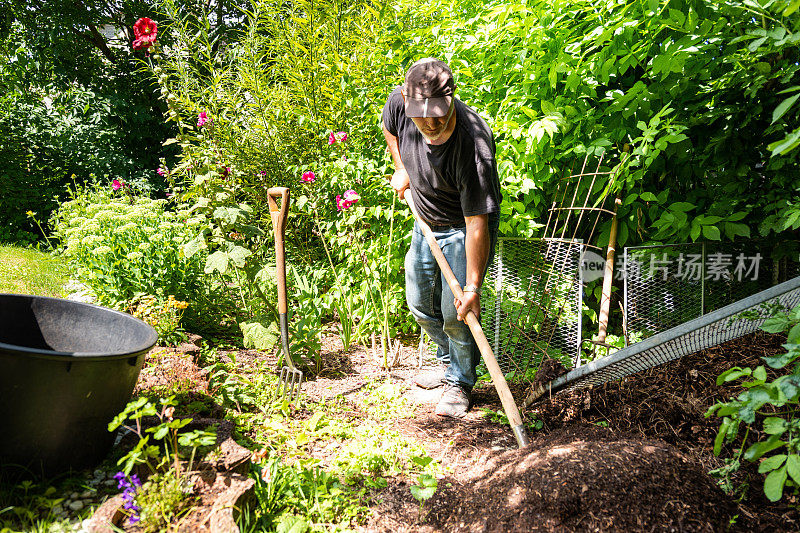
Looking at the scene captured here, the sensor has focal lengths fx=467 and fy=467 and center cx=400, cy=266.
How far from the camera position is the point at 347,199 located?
122 inches

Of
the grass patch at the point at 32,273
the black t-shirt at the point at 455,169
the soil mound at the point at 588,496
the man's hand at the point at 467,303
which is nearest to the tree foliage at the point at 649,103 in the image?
the black t-shirt at the point at 455,169

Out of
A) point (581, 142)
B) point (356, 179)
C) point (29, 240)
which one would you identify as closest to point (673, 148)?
point (581, 142)

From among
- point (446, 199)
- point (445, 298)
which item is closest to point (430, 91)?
point (446, 199)

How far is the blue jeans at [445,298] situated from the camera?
2.50 m

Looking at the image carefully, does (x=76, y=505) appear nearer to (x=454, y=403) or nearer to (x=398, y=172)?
(x=454, y=403)

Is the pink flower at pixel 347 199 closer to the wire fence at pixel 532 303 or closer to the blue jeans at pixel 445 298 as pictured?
the blue jeans at pixel 445 298

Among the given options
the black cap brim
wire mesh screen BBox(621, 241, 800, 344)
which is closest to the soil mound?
wire mesh screen BBox(621, 241, 800, 344)

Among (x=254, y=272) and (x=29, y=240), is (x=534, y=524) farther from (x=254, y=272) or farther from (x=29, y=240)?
(x=29, y=240)

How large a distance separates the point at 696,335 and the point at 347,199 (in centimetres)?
210

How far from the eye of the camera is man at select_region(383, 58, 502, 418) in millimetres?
2100

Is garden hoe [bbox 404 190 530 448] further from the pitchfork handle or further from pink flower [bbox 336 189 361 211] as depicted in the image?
pink flower [bbox 336 189 361 211]

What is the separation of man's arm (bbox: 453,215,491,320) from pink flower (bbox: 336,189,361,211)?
3.60ft

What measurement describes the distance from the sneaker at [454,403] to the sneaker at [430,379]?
18 cm

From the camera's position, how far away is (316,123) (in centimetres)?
377
